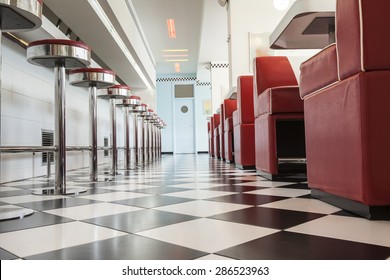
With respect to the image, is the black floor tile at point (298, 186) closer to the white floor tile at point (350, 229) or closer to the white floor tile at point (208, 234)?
the white floor tile at point (350, 229)

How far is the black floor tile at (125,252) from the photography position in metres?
0.86

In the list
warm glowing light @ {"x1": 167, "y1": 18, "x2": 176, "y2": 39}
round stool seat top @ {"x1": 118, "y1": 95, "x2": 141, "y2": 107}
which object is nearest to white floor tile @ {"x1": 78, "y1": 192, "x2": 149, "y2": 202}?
round stool seat top @ {"x1": 118, "y1": 95, "x2": 141, "y2": 107}

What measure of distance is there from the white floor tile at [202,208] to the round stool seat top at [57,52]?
1195 millimetres

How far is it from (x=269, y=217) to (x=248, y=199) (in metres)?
0.47

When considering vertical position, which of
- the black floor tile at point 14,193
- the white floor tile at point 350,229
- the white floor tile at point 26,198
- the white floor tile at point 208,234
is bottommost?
the white floor tile at point 350,229

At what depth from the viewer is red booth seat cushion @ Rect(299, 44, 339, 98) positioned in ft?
4.75

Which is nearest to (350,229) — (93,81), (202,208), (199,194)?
(202,208)

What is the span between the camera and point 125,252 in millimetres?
898

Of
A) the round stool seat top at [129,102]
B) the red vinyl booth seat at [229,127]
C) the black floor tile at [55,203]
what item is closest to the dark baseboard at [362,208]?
the black floor tile at [55,203]

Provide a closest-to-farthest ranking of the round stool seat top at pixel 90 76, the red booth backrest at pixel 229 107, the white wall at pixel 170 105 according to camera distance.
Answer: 1. the round stool seat top at pixel 90 76
2. the red booth backrest at pixel 229 107
3. the white wall at pixel 170 105

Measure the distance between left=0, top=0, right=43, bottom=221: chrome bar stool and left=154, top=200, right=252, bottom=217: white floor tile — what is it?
612mm

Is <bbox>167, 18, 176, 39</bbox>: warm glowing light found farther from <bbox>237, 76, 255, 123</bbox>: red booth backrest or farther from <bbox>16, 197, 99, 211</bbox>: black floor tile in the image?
<bbox>16, 197, 99, 211</bbox>: black floor tile
